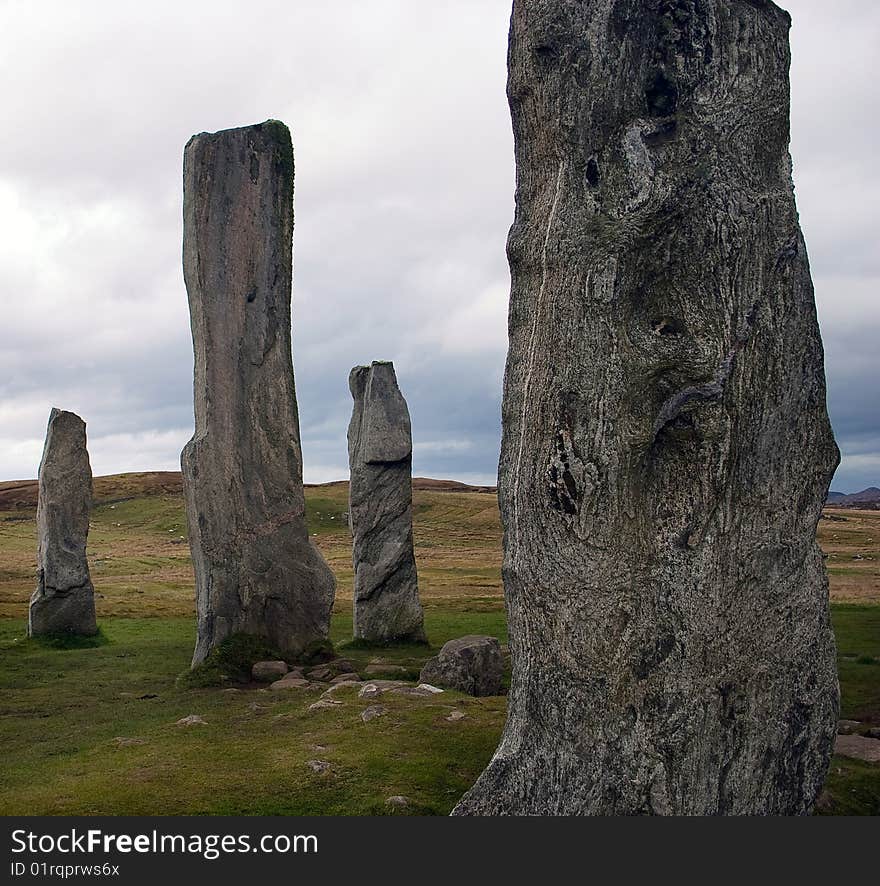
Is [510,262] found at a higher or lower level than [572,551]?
higher

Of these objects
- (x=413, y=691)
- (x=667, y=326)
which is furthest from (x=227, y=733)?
(x=667, y=326)

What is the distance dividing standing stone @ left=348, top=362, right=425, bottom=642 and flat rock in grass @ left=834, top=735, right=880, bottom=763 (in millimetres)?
9509

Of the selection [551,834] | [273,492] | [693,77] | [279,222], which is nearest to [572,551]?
[551,834]

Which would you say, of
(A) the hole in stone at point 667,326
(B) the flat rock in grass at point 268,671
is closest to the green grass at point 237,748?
(B) the flat rock in grass at point 268,671

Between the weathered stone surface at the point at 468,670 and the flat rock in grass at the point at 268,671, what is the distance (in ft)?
7.79

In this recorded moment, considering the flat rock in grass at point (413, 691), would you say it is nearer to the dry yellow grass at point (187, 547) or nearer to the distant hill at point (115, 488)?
the dry yellow grass at point (187, 547)

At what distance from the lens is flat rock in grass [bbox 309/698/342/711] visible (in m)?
11.3

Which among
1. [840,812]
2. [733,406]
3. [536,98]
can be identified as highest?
[536,98]

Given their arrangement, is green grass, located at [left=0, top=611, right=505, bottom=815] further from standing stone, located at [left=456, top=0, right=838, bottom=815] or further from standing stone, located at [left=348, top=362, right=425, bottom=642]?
standing stone, located at [left=348, top=362, right=425, bottom=642]

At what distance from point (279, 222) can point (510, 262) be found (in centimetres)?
988

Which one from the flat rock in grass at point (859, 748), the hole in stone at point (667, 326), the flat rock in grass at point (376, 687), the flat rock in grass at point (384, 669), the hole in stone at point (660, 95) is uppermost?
the hole in stone at point (660, 95)

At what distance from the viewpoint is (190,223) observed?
1557 centimetres

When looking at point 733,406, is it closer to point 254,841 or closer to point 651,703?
point 651,703

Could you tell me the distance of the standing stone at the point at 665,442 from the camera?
6199mm
